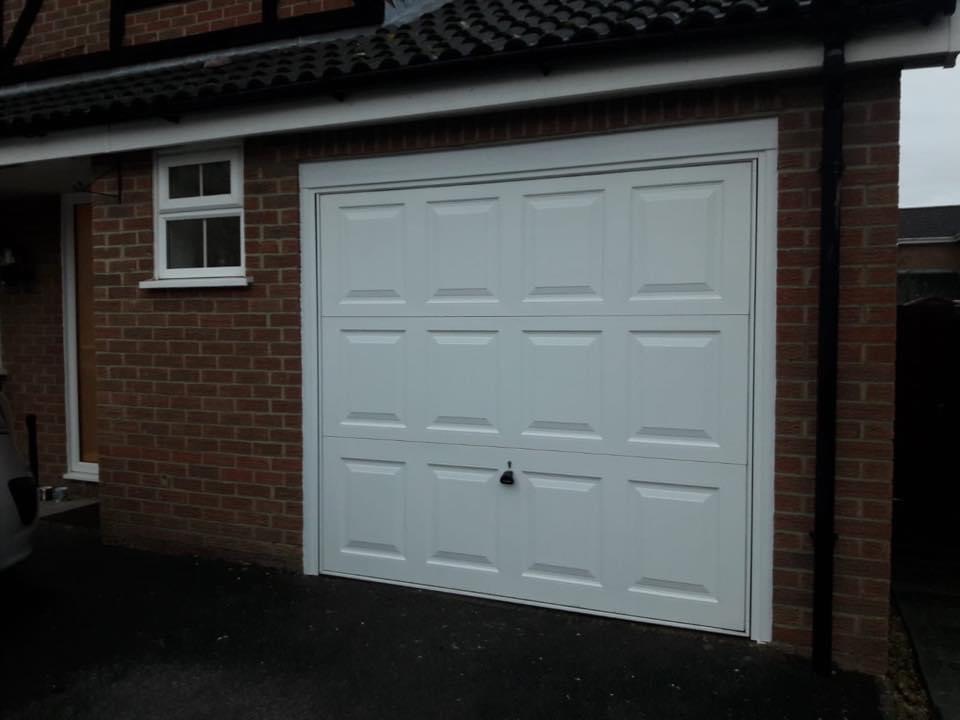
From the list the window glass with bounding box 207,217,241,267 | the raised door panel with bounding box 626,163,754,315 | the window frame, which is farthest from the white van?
the raised door panel with bounding box 626,163,754,315

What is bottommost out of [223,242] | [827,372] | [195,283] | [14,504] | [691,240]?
[14,504]

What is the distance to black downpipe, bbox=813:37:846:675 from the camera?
344cm

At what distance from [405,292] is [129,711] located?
98.7 inches

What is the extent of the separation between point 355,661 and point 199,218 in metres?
3.08

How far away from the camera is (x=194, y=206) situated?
5031 mm

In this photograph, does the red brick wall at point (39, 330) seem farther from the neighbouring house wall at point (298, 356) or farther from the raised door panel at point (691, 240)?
the raised door panel at point (691, 240)

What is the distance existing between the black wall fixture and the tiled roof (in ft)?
0.78

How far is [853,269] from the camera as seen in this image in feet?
11.6

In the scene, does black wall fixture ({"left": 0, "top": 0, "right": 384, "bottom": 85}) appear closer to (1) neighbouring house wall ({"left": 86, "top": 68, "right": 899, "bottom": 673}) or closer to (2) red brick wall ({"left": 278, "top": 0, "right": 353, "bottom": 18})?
(2) red brick wall ({"left": 278, "top": 0, "right": 353, "bottom": 18})

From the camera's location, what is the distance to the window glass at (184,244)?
5117mm

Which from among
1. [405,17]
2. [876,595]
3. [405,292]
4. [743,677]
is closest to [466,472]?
[405,292]

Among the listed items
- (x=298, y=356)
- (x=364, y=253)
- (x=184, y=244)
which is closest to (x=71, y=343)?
(x=184, y=244)

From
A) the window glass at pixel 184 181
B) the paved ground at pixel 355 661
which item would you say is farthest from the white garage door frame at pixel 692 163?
the window glass at pixel 184 181

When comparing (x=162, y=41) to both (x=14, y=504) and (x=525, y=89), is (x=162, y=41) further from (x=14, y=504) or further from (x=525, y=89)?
(x=14, y=504)
